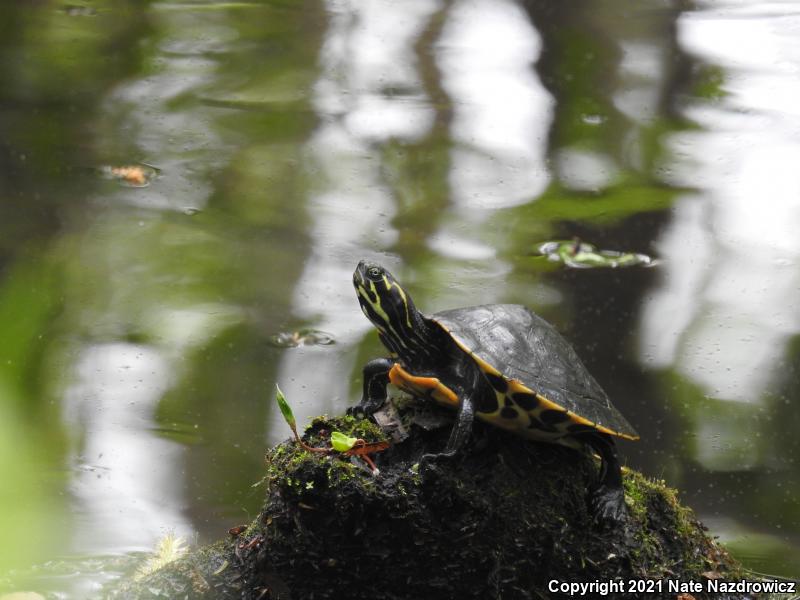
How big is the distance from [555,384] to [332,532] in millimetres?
451

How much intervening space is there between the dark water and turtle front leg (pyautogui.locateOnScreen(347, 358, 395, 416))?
72 centimetres

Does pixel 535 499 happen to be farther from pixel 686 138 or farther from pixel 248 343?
pixel 686 138

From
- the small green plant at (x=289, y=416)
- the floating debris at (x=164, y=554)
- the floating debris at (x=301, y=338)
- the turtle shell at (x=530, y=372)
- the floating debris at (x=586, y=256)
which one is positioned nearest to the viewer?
the small green plant at (x=289, y=416)

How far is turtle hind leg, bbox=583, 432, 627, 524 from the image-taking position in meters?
1.44

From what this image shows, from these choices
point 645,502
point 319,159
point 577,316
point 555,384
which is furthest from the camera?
point 319,159

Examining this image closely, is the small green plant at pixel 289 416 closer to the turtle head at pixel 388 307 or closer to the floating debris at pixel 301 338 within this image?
the turtle head at pixel 388 307

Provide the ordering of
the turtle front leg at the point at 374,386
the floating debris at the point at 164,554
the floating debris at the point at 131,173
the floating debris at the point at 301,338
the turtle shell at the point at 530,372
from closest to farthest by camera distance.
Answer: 1. the turtle shell at the point at 530,372
2. the turtle front leg at the point at 374,386
3. the floating debris at the point at 164,554
4. the floating debris at the point at 301,338
5. the floating debris at the point at 131,173

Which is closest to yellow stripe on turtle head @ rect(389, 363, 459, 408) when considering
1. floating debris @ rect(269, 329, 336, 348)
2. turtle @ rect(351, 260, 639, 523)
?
turtle @ rect(351, 260, 639, 523)

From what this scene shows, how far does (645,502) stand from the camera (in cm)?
158

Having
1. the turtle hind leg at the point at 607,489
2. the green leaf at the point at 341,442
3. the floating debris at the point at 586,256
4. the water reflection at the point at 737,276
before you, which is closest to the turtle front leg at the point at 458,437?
the green leaf at the point at 341,442

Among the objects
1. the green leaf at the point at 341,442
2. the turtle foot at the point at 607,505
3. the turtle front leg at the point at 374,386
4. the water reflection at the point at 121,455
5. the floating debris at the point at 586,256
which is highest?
the green leaf at the point at 341,442

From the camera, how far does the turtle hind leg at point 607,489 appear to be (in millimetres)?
1438

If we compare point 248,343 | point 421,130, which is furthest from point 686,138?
point 248,343

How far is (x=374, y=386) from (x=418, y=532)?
30 cm
